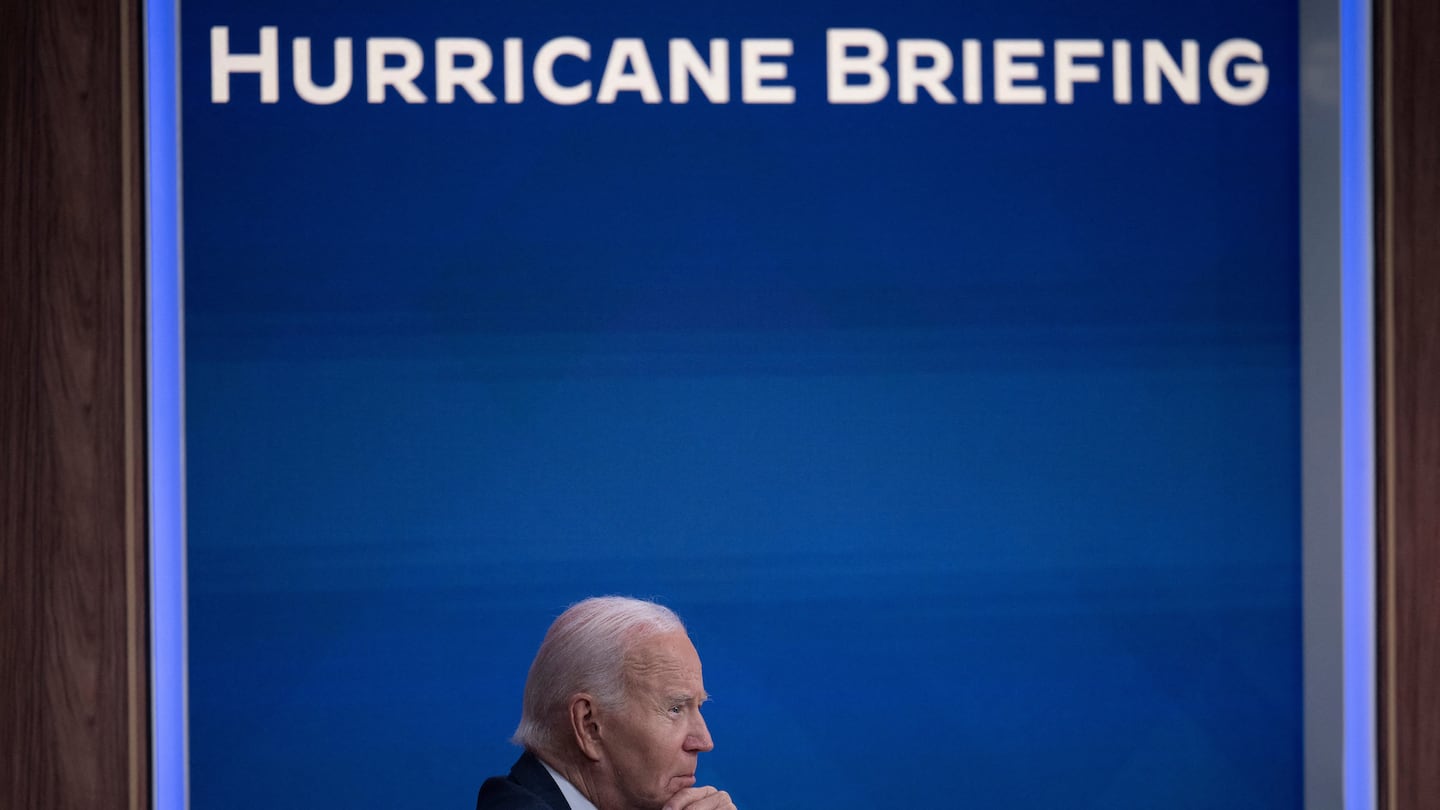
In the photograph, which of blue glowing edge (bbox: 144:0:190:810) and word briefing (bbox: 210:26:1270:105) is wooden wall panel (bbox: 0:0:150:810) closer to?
blue glowing edge (bbox: 144:0:190:810)

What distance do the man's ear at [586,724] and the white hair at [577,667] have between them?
10 mm

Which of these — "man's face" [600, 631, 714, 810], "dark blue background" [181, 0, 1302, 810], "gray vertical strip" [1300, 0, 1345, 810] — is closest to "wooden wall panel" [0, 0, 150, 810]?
"dark blue background" [181, 0, 1302, 810]

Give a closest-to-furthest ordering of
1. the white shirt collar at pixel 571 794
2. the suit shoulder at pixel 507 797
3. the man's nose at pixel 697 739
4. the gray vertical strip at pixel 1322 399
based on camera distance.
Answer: the suit shoulder at pixel 507 797
the white shirt collar at pixel 571 794
the man's nose at pixel 697 739
the gray vertical strip at pixel 1322 399

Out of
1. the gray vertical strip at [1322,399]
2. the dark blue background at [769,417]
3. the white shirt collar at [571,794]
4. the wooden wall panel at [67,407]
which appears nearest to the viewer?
the white shirt collar at [571,794]

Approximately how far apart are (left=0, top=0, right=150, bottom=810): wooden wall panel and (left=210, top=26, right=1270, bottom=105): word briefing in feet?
0.86

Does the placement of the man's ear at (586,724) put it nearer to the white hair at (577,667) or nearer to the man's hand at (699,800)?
the white hair at (577,667)

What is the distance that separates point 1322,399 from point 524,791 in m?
1.80

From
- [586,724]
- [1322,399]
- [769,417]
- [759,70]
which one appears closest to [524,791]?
[586,724]

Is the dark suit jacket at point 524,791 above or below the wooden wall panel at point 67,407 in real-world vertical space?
below

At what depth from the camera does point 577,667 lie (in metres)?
2.38

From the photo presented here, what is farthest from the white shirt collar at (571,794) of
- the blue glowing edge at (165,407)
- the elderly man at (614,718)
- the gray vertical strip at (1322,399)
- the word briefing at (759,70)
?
the gray vertical strip at (1322,399)

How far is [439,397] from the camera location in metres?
2.90

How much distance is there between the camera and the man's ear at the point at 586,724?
234cm

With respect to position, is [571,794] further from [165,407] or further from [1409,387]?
[1409,387]
